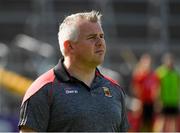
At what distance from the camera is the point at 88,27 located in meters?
5.02

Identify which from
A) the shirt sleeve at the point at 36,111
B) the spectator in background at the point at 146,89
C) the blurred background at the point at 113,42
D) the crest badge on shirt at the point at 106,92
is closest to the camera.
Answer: the shirt sleeve at the point at 36,111

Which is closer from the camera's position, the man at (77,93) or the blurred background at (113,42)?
the man at (77,93)

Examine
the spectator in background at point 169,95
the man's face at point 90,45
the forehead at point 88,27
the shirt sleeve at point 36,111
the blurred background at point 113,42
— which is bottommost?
the spectator in background at point 169,95

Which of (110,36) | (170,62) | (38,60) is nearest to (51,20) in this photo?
(110,36)

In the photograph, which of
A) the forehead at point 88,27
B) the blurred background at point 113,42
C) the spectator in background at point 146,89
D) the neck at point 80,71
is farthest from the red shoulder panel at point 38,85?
the spectator in background at point 146,89

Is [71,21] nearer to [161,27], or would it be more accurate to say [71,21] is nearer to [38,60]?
[38,60]

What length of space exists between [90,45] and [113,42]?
48.5 feet

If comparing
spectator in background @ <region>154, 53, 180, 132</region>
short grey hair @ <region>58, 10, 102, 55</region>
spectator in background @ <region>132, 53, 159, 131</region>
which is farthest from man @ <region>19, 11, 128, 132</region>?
spectator in background @ <region>154, 53, 180, 132</region>

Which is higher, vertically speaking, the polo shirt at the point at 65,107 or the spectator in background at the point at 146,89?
the polo shirt at the point at 65,107

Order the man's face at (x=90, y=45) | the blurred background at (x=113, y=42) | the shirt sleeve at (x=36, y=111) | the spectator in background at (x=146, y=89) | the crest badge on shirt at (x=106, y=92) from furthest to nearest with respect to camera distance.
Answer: the spectator in background at (x=146, y=89), the blurred background at (x=113, y=42), the crest badge on shirt at (x=106, y=92), the man's face at (x=90, y=45), the shirt sleeve at (x=36, y=111)

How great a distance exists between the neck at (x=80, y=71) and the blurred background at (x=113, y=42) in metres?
10.7

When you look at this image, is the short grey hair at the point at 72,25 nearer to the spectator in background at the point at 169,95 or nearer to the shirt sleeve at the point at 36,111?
the shirt sleeve at the point at 36,111

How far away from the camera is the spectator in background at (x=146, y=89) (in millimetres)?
16984

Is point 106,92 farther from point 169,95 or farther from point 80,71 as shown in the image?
point 169,95
